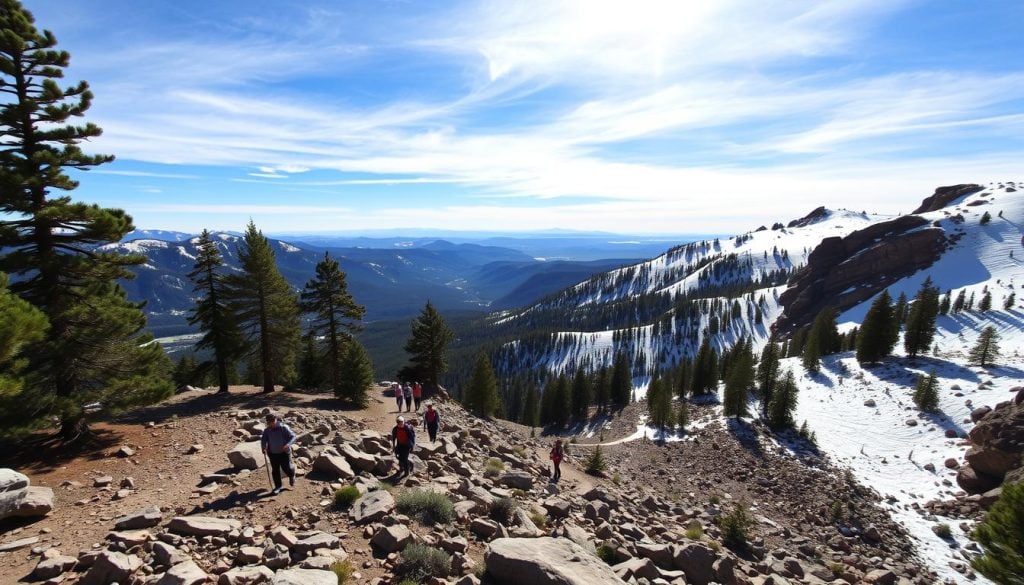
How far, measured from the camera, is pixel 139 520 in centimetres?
1025

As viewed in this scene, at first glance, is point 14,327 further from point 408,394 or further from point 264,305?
point 408,394

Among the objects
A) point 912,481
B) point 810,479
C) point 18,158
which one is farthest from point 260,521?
point 912,481

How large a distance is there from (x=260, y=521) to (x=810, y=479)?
136 feet

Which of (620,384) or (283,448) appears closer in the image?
(283,448)

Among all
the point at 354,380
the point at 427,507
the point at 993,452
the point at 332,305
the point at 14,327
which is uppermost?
the point at 14,327

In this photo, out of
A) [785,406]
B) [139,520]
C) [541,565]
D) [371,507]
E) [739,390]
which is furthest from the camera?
[739,390]

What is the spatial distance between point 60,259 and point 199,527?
1203 cm

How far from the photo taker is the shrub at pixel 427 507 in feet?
38.4

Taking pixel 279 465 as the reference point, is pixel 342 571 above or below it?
below

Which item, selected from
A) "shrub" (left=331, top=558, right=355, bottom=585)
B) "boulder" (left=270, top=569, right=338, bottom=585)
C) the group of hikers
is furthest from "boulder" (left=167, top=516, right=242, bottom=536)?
"shrub" (left=331, top=558, right=355, bottom=585)

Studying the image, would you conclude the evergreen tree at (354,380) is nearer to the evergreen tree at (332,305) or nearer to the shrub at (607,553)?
the evergreen tree at (332,305)

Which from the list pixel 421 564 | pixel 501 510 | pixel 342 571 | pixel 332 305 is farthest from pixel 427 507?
pixel 332 305

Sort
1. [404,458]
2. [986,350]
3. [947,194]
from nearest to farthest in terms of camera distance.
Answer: [404,458]
[986,350]
[947,194]

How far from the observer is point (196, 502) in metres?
11.8
